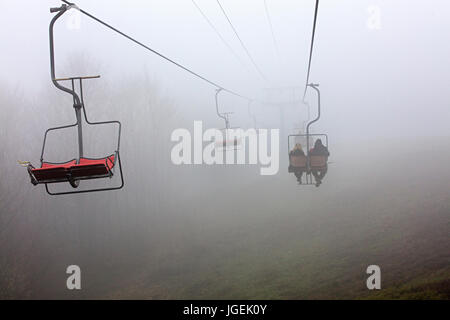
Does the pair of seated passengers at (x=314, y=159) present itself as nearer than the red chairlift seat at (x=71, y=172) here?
No

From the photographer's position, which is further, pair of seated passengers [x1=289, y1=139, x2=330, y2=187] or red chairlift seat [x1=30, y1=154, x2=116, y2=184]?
pair of seated passengers [x1=289, y1=139, x2=330, y2=187]

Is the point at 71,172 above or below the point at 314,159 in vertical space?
below

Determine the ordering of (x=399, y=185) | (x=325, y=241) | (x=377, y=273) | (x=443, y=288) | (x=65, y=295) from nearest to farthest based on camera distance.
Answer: (x=443, y=288)
(x=377, y=273)
(x=65, y=295)
(x=325, y=241)
(x=399, y=185)

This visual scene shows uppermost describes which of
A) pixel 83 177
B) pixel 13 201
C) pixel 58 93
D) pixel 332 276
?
pixel 58 93

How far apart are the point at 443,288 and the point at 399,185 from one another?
2071 centimetres

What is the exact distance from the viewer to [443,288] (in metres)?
13.1

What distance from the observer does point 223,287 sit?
2003cm

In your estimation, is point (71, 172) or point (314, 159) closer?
point (71, 172)
